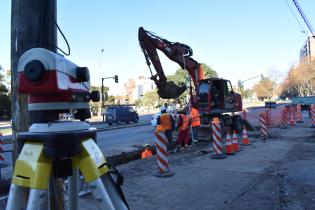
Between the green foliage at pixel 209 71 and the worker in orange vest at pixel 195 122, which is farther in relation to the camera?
the green foliage at pixel 209 71

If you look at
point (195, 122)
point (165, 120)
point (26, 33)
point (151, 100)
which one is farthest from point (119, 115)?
point (151, 100)

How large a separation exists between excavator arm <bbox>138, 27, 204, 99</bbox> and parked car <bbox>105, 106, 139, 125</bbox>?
18826 millimetres

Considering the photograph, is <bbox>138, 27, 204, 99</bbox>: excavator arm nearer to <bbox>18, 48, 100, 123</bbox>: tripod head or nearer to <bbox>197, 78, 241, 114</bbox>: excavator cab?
<bbox>197, 78, 241, 114</bbox>: excavator cab

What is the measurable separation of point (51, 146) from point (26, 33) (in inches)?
46.2

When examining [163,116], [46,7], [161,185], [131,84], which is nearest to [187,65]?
[163,116]

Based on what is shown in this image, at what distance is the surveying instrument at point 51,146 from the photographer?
181 cm

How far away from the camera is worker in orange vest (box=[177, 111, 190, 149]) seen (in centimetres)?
1480

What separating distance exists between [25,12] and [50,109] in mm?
1009

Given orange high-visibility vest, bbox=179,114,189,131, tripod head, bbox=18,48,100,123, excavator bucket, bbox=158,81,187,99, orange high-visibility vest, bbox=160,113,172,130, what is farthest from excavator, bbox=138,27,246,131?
tripod head, bbox=18,48,100,123

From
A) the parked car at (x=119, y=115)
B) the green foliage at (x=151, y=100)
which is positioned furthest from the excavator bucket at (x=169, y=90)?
the green foliage at (x=151, y=100)

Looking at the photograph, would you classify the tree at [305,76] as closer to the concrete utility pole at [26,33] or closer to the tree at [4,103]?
the tree at [4,103]

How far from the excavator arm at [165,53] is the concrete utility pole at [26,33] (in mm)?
14777

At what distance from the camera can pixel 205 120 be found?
733 inches

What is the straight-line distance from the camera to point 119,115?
37.7 metres
